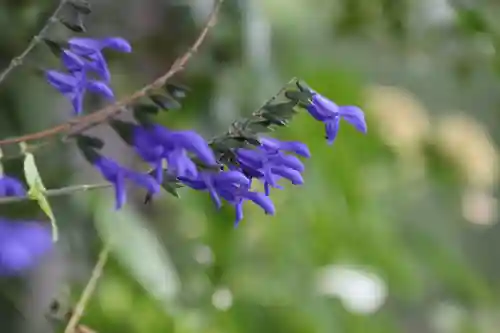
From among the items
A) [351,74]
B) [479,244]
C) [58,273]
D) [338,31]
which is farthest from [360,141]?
[479,244]

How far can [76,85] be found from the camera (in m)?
0.29

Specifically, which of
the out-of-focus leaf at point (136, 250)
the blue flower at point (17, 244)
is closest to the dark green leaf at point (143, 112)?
the blue flower at point (17, 244)

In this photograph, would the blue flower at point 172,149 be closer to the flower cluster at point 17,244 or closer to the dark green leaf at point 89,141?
the dark green leaf at point 89,141

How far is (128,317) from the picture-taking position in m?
0.59

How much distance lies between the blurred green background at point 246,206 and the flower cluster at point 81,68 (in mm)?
194

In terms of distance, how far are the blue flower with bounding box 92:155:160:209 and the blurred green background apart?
200mm

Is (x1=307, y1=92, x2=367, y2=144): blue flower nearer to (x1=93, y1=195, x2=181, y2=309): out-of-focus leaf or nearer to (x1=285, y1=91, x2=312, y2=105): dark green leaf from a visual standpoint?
(x1=285, y1=91, x2=312, y2=105): dark green leaf

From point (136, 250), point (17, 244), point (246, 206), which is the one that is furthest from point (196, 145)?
point (246, 206)

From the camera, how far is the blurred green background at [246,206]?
0.58 m

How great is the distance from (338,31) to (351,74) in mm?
162

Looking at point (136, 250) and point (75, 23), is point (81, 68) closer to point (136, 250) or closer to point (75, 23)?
point (75, 23)

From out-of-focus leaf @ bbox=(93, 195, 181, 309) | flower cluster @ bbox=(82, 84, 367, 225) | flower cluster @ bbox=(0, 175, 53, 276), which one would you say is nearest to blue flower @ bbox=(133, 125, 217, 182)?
flower cluster @ bbox=(82, 84, 367, 225)

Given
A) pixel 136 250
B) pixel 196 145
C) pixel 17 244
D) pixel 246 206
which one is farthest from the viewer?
pixel 246 206

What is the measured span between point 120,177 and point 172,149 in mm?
22
